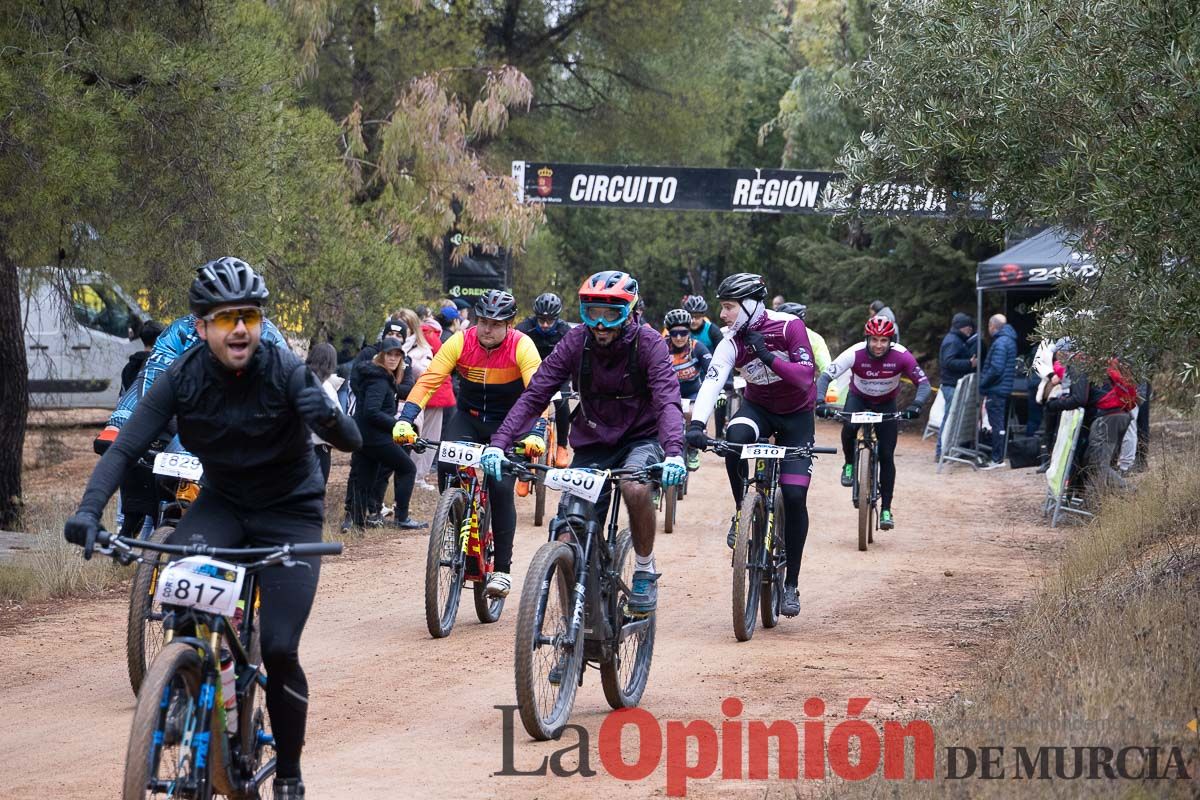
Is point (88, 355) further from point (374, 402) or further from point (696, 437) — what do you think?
point (696, 437)

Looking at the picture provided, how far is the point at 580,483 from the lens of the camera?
696 centimetres

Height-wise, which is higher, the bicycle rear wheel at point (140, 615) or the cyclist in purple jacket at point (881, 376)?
the cyclist in purple jacket at point (881, 376)

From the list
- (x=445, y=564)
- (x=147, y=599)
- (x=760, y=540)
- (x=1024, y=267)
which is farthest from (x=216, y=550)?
(x=1024, y=267)

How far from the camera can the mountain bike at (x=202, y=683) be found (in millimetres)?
4484

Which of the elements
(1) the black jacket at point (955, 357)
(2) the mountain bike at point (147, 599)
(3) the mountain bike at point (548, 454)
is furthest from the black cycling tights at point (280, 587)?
(1) the black jacket at point (955, 357)

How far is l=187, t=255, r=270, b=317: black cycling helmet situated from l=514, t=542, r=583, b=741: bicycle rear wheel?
1.97 meters

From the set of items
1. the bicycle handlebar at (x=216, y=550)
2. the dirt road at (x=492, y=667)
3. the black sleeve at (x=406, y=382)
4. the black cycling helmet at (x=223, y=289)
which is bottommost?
the dirt road at (x=492, y=667)

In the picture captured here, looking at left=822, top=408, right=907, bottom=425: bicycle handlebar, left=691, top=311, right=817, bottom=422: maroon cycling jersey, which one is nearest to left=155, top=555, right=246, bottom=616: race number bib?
left=691, top=311, right=817, bottom=422: maroon cycling jersey

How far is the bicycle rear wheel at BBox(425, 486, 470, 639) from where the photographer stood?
30.3ft

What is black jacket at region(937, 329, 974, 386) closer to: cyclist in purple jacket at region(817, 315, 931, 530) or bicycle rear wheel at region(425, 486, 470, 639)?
cyclist in purple jacket at region(817, 315, 931, 530)

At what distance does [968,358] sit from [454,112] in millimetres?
8543

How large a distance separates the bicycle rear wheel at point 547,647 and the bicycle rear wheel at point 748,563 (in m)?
2.37

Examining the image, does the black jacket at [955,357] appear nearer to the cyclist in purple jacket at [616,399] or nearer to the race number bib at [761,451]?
the race number bib at [761,451]

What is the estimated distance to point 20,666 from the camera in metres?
8.80
